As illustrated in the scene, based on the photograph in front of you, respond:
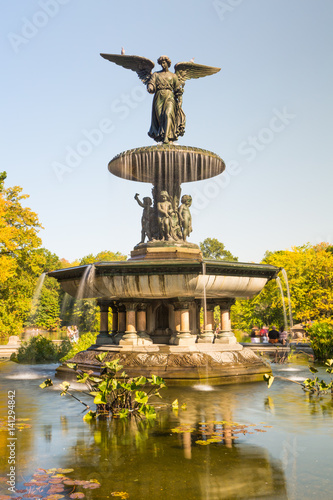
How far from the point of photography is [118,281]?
35.6 feet

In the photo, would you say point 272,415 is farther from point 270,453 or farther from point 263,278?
point 263,278

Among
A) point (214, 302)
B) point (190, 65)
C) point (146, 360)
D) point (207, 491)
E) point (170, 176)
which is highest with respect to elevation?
point (190, 65)

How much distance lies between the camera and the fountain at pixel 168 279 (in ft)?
34.8

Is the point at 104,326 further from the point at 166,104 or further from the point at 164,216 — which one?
the point at 166,104

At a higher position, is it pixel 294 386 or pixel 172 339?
pixel 172 339

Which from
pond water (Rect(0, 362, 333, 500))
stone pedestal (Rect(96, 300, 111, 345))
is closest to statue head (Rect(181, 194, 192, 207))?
stone pedestal (Rect(96, 300, 111, 345))

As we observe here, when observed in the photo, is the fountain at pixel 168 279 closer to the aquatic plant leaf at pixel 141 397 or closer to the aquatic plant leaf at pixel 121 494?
the aquatic plant leaf at pixel 141 397

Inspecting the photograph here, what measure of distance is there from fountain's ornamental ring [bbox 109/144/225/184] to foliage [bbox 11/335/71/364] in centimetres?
758

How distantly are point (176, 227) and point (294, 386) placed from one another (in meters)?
5.55

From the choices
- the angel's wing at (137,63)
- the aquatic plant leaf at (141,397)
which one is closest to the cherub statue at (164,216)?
the angel's wing at (137,63)

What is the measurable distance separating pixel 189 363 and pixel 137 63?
9434 millimetres

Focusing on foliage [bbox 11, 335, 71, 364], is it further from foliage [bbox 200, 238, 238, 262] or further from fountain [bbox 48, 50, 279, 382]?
foliage [bbox 200, 238, 238, 262]

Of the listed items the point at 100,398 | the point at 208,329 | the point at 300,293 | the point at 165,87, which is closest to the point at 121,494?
the point at 100,398

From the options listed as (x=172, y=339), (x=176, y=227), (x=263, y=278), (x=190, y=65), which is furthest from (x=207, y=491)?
(x=190, y=65)
